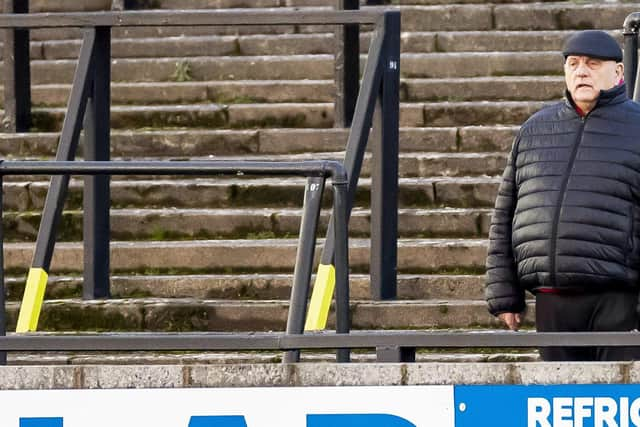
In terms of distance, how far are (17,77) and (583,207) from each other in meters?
4.70

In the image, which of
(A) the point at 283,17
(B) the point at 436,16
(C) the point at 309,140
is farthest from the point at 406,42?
(A) the point at 283,17

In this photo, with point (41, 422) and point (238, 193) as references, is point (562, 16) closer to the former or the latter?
point (238, 193)

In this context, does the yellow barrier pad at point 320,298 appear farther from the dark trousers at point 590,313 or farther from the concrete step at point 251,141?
the concrete step at point 251,141

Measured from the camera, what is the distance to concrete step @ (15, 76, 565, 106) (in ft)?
34.4

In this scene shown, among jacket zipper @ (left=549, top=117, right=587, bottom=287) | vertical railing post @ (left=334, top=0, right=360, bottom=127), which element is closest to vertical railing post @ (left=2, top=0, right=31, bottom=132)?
vertical railing post @ (left=334, top=0, right=360, bottom=127)

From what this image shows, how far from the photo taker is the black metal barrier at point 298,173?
6.45 meters

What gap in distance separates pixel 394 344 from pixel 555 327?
1.86ft

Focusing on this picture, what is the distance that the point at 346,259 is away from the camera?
255 inches

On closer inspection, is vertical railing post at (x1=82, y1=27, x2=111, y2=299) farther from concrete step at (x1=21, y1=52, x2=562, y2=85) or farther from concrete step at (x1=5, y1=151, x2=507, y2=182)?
concrete step at (x1=21, y1=52, x2=562, y2=85)

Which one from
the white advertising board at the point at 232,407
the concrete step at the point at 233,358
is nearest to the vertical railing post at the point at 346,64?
the concrete step at the point at 233,358

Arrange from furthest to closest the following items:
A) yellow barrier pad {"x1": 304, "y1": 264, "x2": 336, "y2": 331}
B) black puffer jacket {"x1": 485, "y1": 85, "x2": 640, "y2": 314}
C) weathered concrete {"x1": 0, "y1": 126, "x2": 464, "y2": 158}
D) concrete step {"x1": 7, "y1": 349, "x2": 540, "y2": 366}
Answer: weathered concrete {"x1": 0, "y1": 126, "x2": 464, "y2": 158} → concrete step {"x1": 7, "y1": 349, "x2": 540, "y2": 366} → yellow barrier pad {"x1": 304, "y1": 264, "x2": 336, "y2": 331} → black puffer jacket {"x1": 485, "y1": 85, "x2": 640, "y2": 314}

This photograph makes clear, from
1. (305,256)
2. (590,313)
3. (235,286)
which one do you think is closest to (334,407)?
(305,256)

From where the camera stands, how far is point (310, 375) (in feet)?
20.5

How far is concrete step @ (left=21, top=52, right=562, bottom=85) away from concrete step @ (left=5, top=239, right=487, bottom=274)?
182 centimetres
